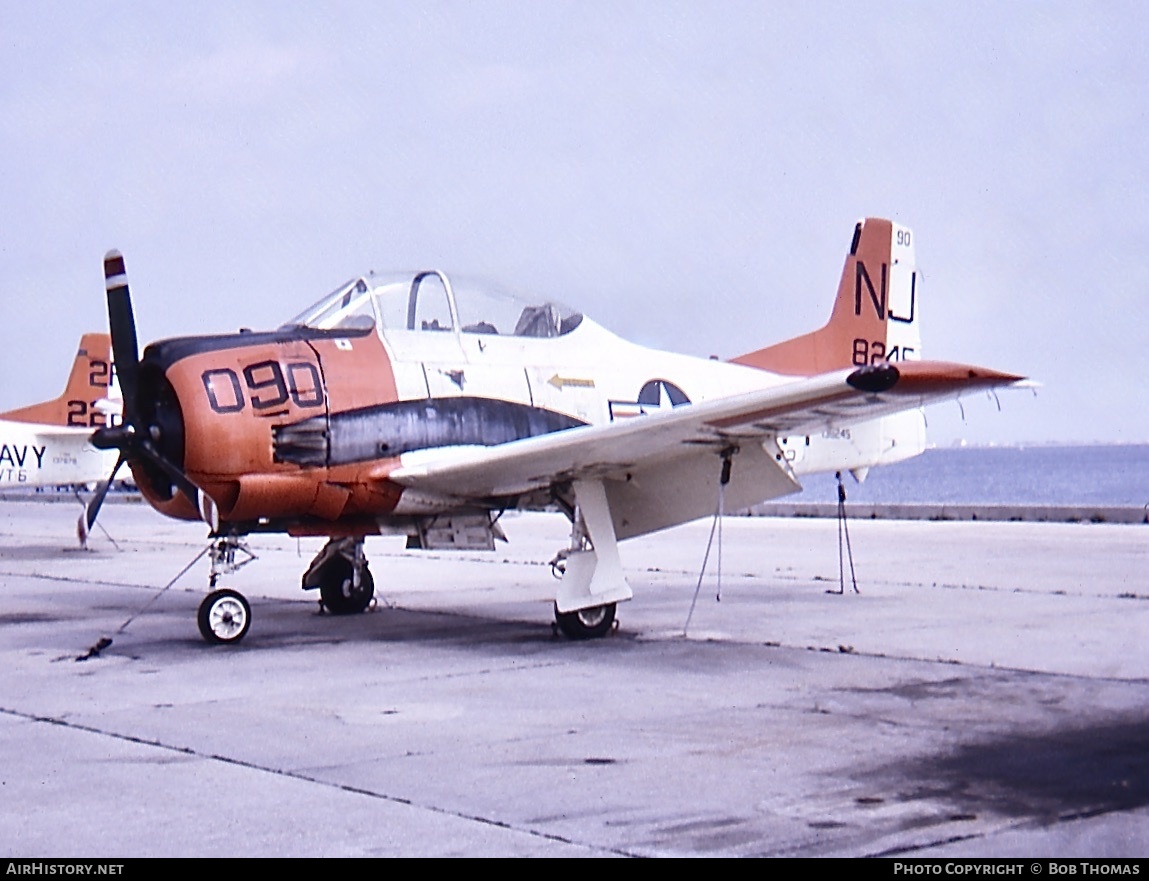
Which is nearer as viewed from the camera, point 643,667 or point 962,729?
point 962,729

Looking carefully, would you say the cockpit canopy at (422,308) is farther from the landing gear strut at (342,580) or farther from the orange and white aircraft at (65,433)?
the orange and white aircraft at (65,433)

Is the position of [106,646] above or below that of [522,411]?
below

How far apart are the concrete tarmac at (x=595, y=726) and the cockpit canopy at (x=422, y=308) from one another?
210 centimetres

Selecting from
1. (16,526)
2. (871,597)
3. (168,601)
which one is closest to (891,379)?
(871,597)

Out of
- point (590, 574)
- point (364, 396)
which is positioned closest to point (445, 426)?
point (364, 396)

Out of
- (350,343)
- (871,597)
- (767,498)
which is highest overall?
(350,343)

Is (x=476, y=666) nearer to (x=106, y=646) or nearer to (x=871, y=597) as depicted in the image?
(x=106, y=646)

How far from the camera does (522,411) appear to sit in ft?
32.2

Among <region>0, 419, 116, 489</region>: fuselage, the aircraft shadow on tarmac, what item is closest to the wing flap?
the aircraft shadow on tarmac

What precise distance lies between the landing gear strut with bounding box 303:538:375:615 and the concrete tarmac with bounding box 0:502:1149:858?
21 centimetres

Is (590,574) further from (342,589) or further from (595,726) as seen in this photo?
(595,726)

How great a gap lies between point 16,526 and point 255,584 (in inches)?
604

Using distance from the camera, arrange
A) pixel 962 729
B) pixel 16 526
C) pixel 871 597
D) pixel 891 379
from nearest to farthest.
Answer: pixel 962 729, pixel 891 379, pixel 871 597, pixel 16 526

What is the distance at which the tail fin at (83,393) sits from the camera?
2286 cm
